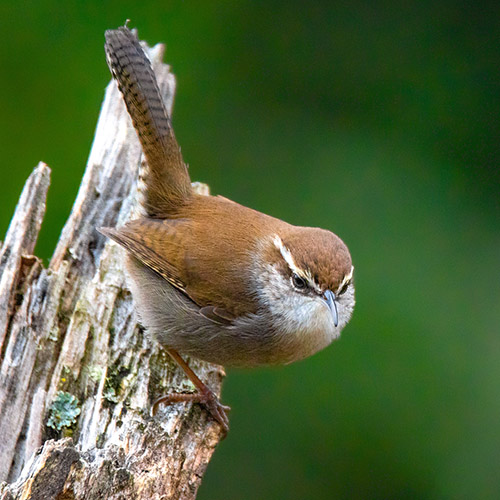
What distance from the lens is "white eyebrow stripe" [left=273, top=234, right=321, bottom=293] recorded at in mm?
3420

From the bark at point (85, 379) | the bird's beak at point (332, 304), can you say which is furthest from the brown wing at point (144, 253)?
the bird's beak at point (332, 304)

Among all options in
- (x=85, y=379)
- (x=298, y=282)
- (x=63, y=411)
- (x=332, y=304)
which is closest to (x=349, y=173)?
(x=298, y=282)

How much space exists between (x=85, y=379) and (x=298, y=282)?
1089 mm

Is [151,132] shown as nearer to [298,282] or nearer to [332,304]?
[298,282]

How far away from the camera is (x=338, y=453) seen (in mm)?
4531

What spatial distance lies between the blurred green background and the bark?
94 cm

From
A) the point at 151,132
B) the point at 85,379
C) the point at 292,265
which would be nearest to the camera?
the point at 85,379

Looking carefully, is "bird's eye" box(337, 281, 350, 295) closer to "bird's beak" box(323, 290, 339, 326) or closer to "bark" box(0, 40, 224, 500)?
"bird's beak" box(323, 290, 339, 326)

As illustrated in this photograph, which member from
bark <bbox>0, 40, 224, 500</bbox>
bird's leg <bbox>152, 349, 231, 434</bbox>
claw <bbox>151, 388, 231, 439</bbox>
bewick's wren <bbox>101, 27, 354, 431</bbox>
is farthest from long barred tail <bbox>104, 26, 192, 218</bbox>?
claw <bbox>151, 388, 231, 439</bbox>

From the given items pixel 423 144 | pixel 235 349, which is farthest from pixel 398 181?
pixel 235 349

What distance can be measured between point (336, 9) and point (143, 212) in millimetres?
2446

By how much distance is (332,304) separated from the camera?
133 inches

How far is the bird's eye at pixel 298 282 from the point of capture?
11.4 feet

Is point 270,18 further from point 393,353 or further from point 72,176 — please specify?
point 393,353
